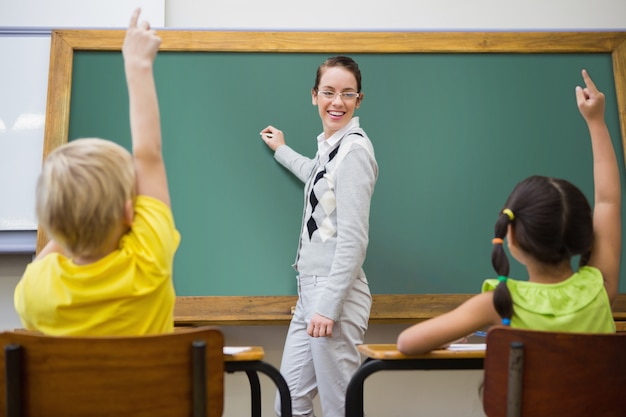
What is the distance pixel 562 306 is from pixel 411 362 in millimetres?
395

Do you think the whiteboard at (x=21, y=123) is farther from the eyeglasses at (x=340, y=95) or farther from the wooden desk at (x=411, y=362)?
the wooden desk at (x=411, y=362)

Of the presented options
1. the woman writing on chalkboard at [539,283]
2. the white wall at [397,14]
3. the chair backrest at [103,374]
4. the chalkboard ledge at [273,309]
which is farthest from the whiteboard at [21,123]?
the woman writing on chalkboard at [539,283]

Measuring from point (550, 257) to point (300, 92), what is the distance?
171cm

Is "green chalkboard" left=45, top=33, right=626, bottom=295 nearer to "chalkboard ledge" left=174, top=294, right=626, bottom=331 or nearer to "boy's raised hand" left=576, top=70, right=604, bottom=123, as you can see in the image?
"chalkboard ledge" left=174, top=294, right=626, bottom=331

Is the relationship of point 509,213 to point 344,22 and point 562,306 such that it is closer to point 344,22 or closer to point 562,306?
point 562,306

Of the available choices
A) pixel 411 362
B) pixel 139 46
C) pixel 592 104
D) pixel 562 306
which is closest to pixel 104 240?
pixel 139 46

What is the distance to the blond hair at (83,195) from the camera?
4.91ft

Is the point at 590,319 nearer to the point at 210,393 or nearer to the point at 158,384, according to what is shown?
the point at 210,393

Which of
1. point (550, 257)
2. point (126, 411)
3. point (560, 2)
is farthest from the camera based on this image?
point (560, 2)

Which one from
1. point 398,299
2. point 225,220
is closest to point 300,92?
point 225,220

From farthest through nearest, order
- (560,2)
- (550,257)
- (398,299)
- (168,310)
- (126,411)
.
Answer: (560,2), (398,299), (550,257), (168,310), (126,411)

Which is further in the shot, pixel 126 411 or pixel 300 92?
pixel 300 92

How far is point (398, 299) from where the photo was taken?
3092 mm

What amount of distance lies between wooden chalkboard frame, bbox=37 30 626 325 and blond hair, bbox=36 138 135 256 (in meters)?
1.53
